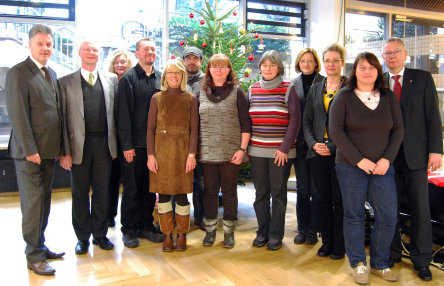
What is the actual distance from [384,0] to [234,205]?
4.04 metres

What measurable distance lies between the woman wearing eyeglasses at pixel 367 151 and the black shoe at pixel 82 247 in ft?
6.68

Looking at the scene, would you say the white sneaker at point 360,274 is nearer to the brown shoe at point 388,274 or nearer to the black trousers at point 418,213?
the brown shoe at point 388,274

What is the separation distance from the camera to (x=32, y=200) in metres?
2.85

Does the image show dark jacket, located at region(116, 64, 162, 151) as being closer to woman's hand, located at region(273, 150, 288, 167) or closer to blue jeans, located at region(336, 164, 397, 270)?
woman's hand, located at region(273, 150, 288, 167)

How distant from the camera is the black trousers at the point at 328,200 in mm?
3053

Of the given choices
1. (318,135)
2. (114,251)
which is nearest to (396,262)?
(318,135)

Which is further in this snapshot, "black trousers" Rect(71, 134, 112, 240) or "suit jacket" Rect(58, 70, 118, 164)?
"black trousers" Rect(71, 134, 112, 240)

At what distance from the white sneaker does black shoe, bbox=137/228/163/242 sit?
164 cm

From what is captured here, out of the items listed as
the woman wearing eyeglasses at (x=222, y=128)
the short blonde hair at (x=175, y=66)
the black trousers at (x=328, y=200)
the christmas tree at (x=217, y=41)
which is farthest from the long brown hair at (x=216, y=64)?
the christmas tree at (x=217, y=41)

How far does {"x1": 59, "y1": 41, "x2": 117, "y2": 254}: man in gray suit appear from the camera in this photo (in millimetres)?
3074

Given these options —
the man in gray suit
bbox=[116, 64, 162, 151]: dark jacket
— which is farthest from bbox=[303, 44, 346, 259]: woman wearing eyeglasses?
the man in gray suit

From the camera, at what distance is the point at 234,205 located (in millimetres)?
3361

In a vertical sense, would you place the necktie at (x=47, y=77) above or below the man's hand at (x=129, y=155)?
above

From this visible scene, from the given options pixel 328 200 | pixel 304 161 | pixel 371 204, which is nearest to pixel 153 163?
pixel 304 161
